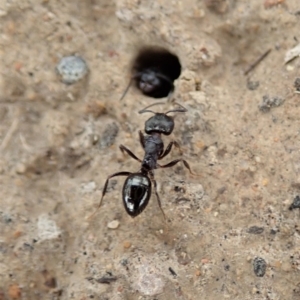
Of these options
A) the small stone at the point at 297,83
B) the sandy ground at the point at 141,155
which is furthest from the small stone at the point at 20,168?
the small stone at the point at 297,83

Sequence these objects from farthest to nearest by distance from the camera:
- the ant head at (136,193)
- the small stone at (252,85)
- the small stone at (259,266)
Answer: the small stone at (252,85)
the ant head at (136,193)
the small stone at (259,266)

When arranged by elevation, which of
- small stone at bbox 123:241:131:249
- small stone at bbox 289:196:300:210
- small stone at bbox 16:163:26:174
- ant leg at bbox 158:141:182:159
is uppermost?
small stone at bbox 289:196:300:210

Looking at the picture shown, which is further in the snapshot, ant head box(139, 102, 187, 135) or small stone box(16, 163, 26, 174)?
ant head box(139, 102, 187, 135)

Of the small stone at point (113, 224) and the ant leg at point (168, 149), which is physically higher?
the ant leg at point (168, 149)

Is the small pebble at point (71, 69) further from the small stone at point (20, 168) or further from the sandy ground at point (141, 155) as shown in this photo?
the small stone at point (20, 168)

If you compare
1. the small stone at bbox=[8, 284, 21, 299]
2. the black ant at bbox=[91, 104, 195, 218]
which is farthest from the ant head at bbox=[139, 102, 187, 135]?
the small stone at bbox=[8, 284, 21, 299]

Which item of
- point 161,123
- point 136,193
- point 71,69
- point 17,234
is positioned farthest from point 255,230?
point 71,69

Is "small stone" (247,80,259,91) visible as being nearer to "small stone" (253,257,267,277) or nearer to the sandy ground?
the sandy ground

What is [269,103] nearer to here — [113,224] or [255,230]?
[255,230]
